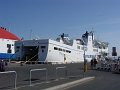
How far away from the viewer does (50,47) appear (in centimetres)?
5562

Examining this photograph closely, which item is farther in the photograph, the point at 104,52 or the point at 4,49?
the point at 104,52

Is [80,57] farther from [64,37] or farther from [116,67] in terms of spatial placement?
[116,67]

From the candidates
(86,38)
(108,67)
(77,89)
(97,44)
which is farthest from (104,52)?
(77,89)

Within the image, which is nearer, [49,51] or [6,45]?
[49,51]

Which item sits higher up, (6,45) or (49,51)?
(6,45)

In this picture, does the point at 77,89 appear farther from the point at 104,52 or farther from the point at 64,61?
the point at 104,52

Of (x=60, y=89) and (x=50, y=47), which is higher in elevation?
(x=50, y=47)

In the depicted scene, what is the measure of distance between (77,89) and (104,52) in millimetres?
73261

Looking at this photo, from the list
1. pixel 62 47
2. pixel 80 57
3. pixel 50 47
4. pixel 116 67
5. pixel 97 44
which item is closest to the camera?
pixel 116 67

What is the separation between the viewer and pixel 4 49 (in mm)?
56156

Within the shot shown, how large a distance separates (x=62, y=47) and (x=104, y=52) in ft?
107

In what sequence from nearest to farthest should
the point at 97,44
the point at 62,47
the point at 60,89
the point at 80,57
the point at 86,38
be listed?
the point at 60,89 → the point at 62,47 → the point at 80,57 → the point at 86,38 → the point at 97,44

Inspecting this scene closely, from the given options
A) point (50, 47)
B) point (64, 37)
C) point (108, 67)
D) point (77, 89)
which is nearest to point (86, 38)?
point (64, 37)

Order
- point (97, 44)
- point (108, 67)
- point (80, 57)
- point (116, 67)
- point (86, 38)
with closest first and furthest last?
point (116, 67), point (108, 67), point (80, 57), point (86, 38), point (97, 44)
